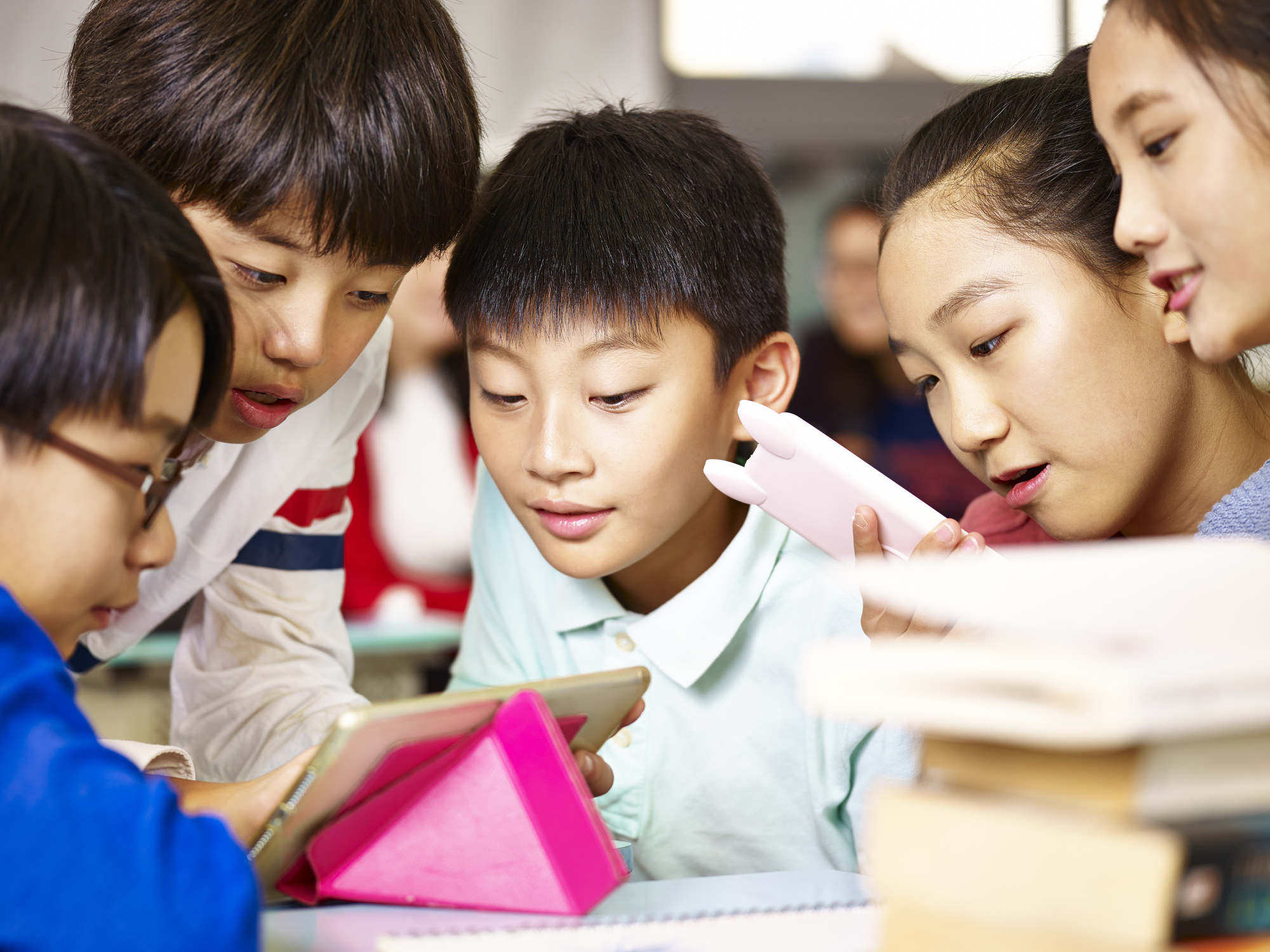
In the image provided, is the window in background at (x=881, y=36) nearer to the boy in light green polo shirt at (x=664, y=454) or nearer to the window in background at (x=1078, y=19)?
the window in background at (x=1078, y=19)

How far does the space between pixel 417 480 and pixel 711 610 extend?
75.3 inches

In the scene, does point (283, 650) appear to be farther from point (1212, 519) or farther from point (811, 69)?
point (811, 69)

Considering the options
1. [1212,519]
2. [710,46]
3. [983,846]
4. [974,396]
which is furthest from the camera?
[710,46]

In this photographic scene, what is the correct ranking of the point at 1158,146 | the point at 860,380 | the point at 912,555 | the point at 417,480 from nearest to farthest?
the point at 1158,146 → the point at 912,555 → the point at 417,480 → the point at 860,380

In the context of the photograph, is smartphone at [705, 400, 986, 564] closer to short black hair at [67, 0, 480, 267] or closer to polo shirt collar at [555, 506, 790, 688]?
polo shirt collar at [555, 506, 790, 688]

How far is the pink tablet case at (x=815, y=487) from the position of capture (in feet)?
3.00

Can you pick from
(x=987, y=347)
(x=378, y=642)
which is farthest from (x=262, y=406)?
(x=378, y=642)

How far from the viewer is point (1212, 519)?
2.80 feet

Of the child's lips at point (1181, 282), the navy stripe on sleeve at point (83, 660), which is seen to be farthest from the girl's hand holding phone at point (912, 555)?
the navy stripe on sleeve at point (83, 660)

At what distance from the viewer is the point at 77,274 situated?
22.9 inches

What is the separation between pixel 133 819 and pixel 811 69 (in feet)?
11.2

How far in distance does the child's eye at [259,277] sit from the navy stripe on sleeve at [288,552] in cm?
41

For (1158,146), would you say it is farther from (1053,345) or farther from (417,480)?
(417,480)

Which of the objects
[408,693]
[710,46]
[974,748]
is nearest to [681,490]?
[974,748]
